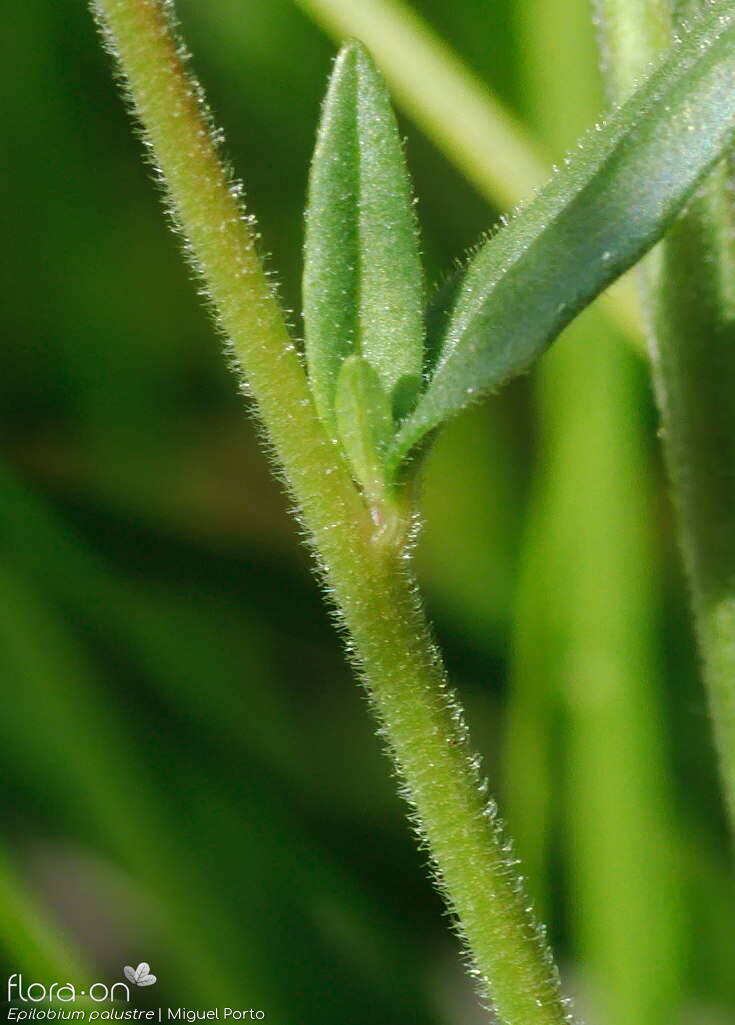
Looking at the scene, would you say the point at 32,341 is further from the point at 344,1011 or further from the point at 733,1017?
the point at 733,1017

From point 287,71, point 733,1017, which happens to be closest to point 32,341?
point 287,71

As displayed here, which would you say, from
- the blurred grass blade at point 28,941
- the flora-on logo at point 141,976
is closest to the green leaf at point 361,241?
the blurred grass blade at point 28,941

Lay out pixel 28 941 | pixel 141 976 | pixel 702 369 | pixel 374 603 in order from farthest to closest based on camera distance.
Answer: pixel 141 976 → pixel 28 941 → pixel 702 369 → pixel 374 603

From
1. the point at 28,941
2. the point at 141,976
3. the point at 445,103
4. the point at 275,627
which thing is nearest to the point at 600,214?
the point at 445,103

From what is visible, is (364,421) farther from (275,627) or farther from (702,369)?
(275,627)

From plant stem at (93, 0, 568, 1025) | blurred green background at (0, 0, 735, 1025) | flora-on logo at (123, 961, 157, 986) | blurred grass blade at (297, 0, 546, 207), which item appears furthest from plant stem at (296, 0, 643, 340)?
flora-on logo at (123, 961, 157, 986)

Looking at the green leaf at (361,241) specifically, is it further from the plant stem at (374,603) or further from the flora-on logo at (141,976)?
the flora-on logo at (141,976)
